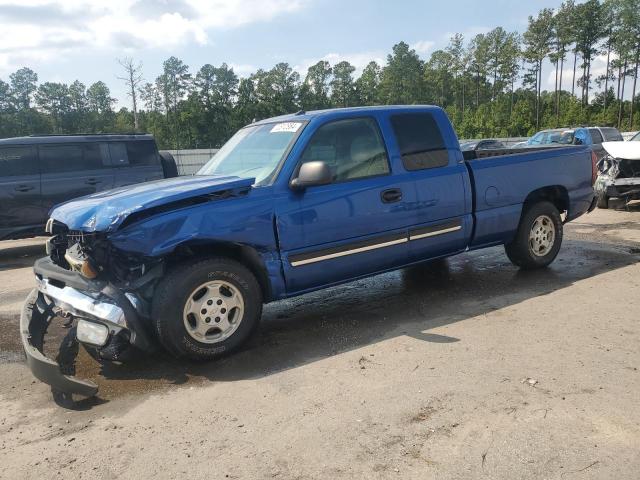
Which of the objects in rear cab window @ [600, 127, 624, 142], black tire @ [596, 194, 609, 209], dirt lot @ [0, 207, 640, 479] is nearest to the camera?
dirt lot @ [0, 207, 640, 479]

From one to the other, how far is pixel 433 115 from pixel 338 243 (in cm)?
183

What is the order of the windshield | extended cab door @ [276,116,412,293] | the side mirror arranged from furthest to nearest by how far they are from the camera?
the windshield
extended cab door @ [276,116,412,293]
the side mirror

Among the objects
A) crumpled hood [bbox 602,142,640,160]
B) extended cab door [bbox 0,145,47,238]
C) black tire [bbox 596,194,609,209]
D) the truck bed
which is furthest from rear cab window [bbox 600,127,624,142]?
extended cab door [bbox 0,145,47,238]

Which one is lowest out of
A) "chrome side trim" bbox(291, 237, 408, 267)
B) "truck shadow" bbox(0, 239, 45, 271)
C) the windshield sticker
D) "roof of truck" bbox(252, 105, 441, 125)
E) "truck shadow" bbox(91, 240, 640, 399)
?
"truck shadow" bbox(0, 239, 45, 271)

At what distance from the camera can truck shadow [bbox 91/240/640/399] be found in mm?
3896

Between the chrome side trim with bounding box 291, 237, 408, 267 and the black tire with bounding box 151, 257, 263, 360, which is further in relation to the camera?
the chrome side trim with bounding box 291, 237, 408, 267

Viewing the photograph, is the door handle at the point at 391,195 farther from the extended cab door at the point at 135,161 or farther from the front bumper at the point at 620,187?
the front bumper at the point at 620,187

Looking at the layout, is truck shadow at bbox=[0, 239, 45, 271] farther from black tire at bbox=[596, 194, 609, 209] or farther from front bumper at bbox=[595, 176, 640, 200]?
black tire at bbox=[596, 194, 609, 209]

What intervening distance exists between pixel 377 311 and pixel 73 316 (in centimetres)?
267

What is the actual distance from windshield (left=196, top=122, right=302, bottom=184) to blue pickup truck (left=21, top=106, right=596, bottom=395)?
2cm

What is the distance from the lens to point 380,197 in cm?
469

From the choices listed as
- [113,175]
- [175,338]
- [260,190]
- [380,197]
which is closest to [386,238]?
[380,197]

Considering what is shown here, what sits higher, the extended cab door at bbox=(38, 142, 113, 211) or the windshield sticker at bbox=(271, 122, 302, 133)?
the windshield sticker at bbox=(271, 122, 302, 133)

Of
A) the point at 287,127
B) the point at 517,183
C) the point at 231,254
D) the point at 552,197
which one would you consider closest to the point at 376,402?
the point at 231,254
